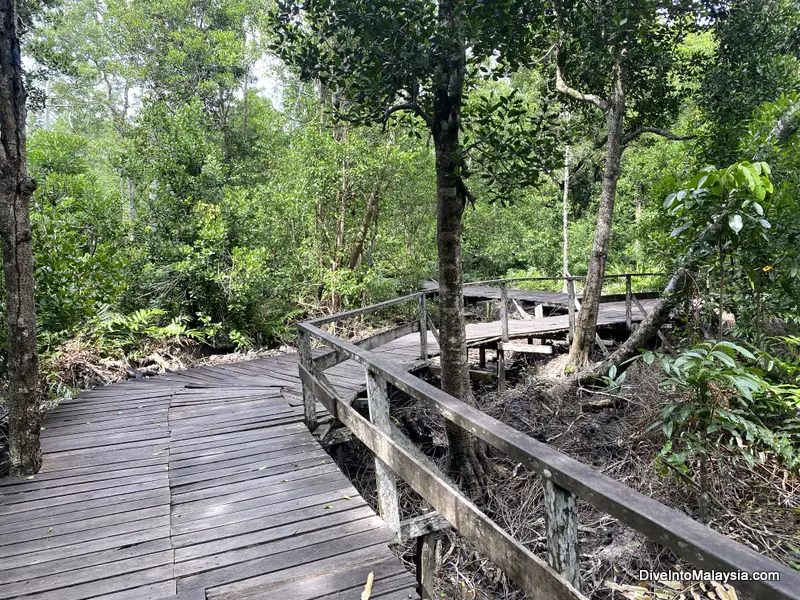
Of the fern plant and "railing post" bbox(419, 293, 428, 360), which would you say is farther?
"railing post" bbox(419, 293, 428, 360)

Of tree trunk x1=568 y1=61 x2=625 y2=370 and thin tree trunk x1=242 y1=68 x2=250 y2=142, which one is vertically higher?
thin tree trunk x1=242 y1=68 x2=250 y2=142

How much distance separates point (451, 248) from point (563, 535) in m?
3.92

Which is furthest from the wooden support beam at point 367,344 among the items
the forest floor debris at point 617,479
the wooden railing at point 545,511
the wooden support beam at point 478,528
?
the wooden support beam at point 478,528

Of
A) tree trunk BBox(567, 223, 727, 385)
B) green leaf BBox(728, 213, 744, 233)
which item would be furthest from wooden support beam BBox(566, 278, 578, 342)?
green leaf BBox(728, 213, 744, 233)

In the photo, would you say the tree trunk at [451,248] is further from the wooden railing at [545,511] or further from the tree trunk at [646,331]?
the tree trunk at [646,331]

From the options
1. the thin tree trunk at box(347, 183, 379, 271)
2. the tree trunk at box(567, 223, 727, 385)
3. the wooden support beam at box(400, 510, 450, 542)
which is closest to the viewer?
the wooden support beam at box(400, 510, 450, 542)

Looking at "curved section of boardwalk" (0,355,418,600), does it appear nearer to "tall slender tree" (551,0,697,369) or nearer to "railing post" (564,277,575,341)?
"tall slender tree" (551,0,697,369)

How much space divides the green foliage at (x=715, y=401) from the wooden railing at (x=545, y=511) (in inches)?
76.9

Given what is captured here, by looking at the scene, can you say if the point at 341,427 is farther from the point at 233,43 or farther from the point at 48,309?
the point at 233,43

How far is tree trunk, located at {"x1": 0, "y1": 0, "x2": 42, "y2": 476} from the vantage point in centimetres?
339

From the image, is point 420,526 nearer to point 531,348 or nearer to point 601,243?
point 601,243

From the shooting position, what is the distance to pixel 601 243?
8.62m

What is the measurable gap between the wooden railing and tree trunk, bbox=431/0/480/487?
2361 mm

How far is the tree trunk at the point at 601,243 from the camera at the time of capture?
8.57 metres
